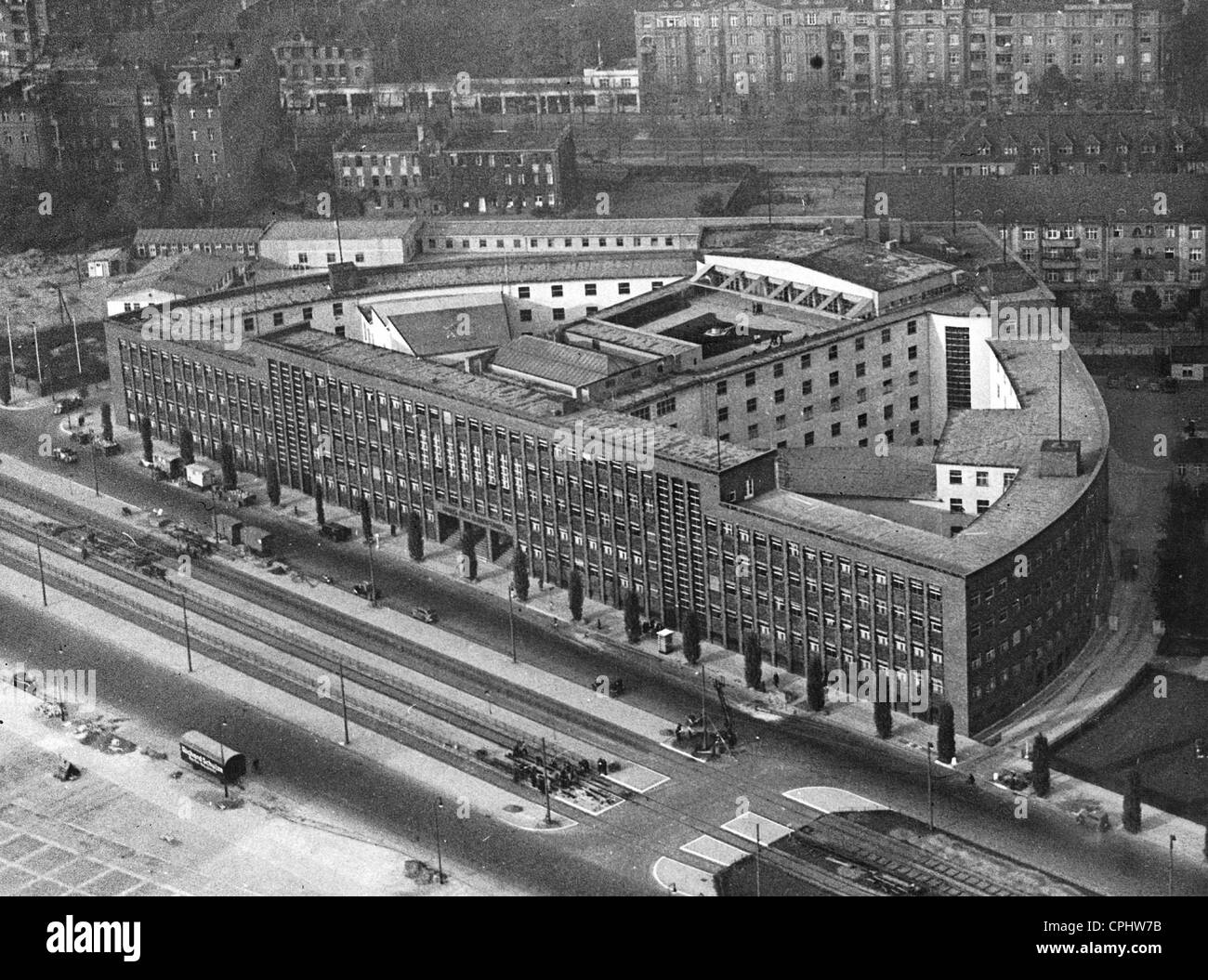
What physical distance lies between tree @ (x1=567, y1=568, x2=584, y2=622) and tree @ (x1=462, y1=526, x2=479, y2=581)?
8.44 metres

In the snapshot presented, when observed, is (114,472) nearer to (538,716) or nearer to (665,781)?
(538,716)

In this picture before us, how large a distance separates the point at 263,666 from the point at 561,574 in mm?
17280

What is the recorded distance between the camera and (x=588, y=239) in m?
192

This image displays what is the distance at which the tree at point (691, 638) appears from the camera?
415 ft

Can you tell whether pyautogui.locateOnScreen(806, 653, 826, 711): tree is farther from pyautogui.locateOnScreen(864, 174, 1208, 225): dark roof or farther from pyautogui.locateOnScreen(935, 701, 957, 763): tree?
pyautogui.locateOnScreen(864, 174, 1208, 225): dark roof

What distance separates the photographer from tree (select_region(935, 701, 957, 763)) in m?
115

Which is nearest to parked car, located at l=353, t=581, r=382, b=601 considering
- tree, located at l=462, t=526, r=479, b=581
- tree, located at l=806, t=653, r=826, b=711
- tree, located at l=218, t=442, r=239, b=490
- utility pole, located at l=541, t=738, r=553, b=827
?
tree, located at l=462, t=526, r=479, b=581

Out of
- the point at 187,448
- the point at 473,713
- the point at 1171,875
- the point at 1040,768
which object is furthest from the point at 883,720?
the point at 187,448

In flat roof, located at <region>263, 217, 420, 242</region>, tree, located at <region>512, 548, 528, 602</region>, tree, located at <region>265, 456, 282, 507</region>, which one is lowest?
tree, located at <region>512, 548, 528, 602</region>

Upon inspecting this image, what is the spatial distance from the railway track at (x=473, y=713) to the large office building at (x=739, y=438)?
33.6 ft

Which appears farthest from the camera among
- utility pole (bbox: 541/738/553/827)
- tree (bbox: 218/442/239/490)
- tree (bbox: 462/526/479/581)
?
tree (bbox: 218/442/239/490)

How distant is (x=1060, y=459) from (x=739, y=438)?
25.0 m

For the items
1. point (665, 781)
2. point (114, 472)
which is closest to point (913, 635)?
point (665, 781)

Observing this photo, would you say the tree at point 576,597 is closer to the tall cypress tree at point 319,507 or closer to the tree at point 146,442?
the tall cypress tree at point 319,507
